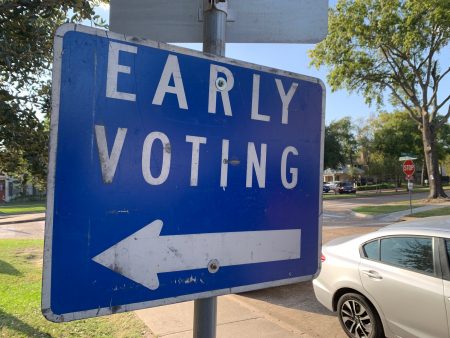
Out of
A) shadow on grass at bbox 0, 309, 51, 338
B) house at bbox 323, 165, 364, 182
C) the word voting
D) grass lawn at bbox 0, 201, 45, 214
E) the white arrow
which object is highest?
house at bbox 323, 165, 364, 182

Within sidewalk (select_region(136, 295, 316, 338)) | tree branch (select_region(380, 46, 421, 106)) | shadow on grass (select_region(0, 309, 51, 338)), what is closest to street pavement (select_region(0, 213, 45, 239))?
shadow on grass (select_region(0, 309, 51, 338))

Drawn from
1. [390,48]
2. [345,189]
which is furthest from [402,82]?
[345,189]

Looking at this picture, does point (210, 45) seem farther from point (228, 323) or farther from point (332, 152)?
point (332, 152)

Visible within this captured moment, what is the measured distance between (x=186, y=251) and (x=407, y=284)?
361 cm

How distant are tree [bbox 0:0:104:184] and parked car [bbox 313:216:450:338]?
367cm

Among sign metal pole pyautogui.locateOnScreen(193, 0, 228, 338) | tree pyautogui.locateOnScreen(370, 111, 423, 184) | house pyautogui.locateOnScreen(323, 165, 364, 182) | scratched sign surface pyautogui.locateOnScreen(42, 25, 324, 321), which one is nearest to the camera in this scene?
scratched sign surface pyautogui.locateOnScreen(42, 25, 324, 321)

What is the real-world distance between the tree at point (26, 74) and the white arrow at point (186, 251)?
8.98 feet

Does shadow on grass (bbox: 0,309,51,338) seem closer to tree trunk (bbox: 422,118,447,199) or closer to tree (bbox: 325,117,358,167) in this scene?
tree trunk (bbox: 422,118,447,199)

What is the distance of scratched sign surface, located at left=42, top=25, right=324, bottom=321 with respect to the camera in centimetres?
107

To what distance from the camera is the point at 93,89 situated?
3.59 feet

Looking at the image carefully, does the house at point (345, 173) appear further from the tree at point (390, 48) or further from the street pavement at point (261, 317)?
the street pavement at point (261, 317)

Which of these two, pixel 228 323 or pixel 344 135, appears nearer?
pixel 228 323

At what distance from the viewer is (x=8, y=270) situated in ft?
27.1

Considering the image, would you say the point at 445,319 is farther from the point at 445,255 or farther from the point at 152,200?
the point at 152,200
